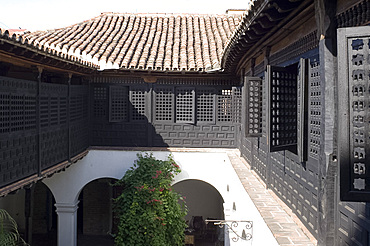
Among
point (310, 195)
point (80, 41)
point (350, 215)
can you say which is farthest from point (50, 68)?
point (350, 215)

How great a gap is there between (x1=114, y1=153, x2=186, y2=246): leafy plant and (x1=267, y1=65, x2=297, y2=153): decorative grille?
19.2 feet

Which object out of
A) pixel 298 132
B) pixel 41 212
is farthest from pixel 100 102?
pixel 298 132

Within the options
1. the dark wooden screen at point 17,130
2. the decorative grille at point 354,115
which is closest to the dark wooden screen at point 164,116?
the dark wooden screen at point 17,130

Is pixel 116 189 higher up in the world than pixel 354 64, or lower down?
lower down

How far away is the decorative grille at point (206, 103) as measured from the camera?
13.4m

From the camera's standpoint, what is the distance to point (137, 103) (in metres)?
13.3

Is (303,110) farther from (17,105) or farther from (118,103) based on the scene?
(118,103)

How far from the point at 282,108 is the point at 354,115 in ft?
9.02

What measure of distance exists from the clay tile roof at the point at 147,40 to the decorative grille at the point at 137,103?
1.12 meters

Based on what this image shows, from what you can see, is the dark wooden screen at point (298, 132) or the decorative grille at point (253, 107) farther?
the decorative grille at point (253, 107)

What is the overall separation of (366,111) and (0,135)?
645cm

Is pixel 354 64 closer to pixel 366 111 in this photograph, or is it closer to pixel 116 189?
pixel 366 111

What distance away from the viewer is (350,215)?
12.1ft

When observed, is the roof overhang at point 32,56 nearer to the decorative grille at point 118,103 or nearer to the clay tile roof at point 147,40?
the clay tile roof at point 147,40
